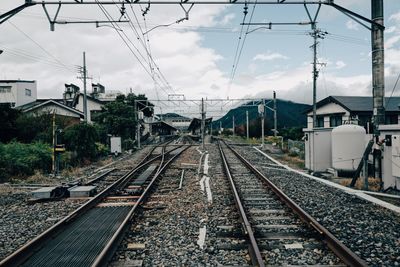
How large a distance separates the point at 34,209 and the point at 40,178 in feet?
17.0

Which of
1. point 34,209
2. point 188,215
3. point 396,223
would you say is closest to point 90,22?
point 34,209

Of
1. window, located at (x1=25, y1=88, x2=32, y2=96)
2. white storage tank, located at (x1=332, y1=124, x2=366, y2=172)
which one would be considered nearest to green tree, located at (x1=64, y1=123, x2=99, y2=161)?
white storage tank, located at (x1=332, y1=124, x2=366, y2=172)

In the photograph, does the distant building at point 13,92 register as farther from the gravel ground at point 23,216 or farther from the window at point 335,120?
the window at point 335,120

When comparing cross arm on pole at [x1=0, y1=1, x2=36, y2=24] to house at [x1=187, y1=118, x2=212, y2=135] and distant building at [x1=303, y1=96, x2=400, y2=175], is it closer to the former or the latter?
distant building at [x1=303, y1=96, x2=400, y2=175]

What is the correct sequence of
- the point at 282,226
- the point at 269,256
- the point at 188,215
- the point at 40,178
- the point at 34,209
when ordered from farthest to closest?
the point at 40,178
the point at 34,209
the point at 188,215
the point at 282,226
the point at 269,256

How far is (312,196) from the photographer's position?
27.8 ft

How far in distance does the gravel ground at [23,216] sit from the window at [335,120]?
26116 millimetres

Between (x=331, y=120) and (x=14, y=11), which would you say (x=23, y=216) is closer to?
(x=14, y=11)

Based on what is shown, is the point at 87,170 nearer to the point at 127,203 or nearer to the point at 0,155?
the point at 0,155

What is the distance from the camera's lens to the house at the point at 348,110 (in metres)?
26.6

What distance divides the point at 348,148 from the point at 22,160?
13.0 m

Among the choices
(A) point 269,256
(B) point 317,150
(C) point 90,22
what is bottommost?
(A) point 269,256

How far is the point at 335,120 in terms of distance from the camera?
2994cm

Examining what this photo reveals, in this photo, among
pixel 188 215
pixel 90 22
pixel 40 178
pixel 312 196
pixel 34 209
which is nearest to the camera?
pixel 188 215
